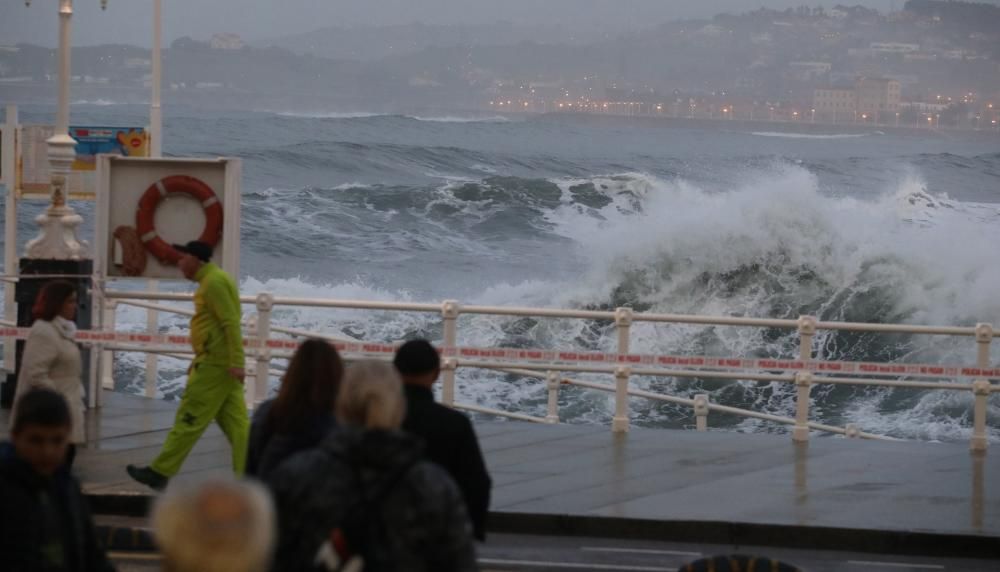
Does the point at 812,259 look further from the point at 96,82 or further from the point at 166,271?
the point at 96,82

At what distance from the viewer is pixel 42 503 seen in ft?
15.6

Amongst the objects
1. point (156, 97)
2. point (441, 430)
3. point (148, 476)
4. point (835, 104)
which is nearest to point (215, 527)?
point (441, 430)

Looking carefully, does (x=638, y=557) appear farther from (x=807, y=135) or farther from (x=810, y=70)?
(x=810, y=70)

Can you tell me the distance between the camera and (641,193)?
54.3 m

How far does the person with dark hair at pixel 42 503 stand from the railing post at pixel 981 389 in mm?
9962

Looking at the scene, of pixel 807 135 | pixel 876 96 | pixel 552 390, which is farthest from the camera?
pixel 807 135

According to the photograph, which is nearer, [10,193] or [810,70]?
[10,193]

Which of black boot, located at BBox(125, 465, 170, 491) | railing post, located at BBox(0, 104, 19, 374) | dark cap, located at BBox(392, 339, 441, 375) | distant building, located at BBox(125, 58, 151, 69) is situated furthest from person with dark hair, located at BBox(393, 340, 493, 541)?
distant building, located at BBox(125, 58, 151, 69)

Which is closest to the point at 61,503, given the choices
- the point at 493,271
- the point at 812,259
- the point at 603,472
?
the point at 603,472

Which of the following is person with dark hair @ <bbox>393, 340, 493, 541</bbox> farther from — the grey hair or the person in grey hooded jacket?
the person in grey hooded jacket

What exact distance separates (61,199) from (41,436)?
9.67 metres

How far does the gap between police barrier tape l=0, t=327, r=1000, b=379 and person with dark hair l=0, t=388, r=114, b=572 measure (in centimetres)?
873

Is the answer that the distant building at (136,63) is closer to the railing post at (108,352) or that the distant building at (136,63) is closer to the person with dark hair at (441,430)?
the railing post at (108,352)

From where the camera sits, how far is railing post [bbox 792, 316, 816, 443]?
1357 centimetres
